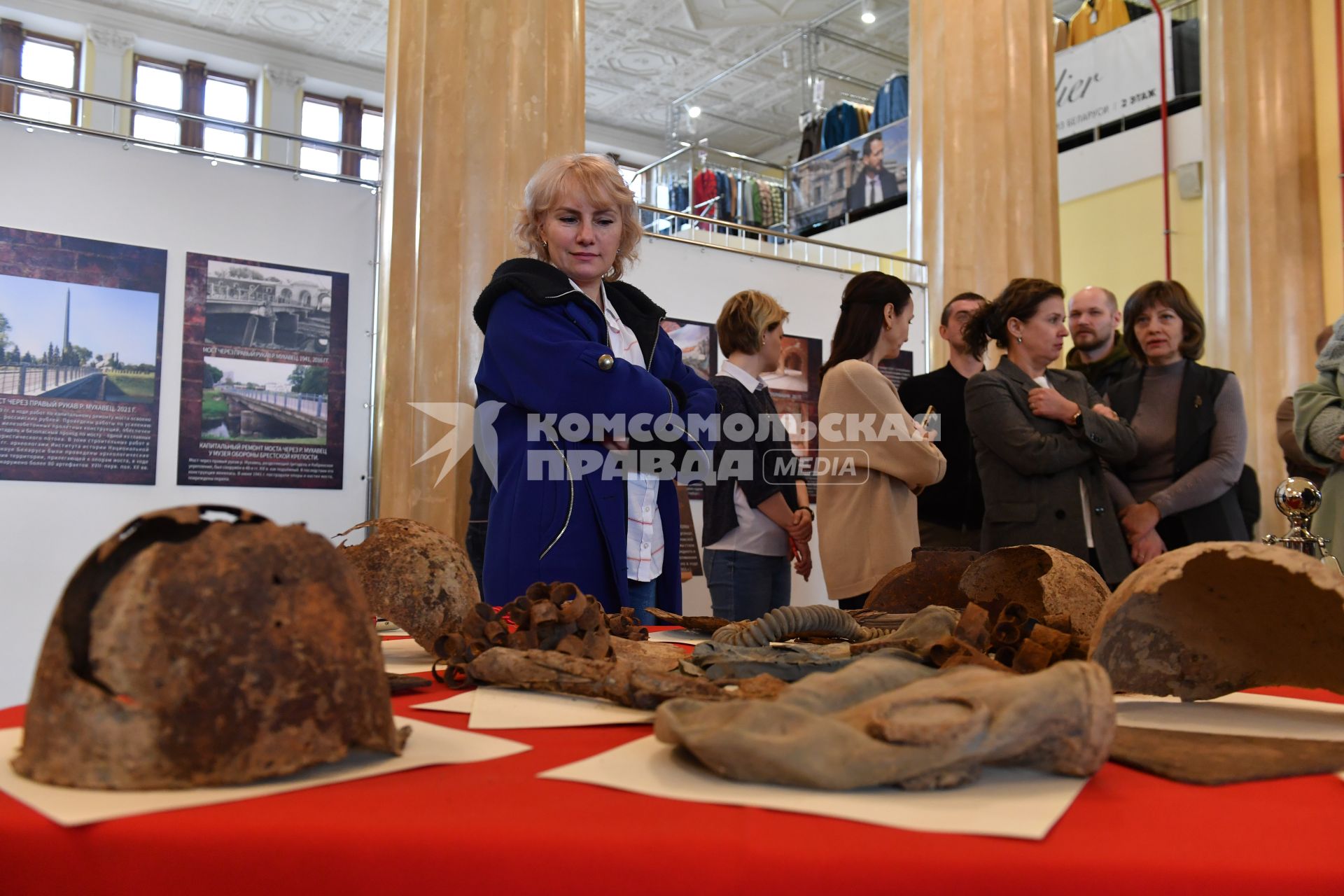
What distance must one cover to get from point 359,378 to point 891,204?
7.94m

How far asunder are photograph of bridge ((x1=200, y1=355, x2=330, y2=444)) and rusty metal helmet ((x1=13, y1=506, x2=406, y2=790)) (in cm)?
316

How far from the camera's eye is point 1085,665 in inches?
30.7

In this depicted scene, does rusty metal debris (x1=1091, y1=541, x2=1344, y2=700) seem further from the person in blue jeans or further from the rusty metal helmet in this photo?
the person in blue jeans

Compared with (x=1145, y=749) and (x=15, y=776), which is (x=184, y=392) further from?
(x=1145, y=749)

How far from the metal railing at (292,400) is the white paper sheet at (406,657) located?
2362mm

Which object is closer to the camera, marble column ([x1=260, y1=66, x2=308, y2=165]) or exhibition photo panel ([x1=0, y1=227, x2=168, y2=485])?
exhibition photo panel ([x1=0, y1=227, x2=168, y2=485])

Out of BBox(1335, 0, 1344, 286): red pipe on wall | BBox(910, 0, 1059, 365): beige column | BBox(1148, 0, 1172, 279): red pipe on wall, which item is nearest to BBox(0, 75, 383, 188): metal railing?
BBox(910, 0, 1059, 365): beige column

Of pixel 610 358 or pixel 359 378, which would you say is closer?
pixel 610 358

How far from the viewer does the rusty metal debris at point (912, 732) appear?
72 cm

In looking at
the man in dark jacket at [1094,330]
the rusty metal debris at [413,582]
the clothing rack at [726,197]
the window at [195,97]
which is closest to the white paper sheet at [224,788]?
the rusty metal debris at [413,582]

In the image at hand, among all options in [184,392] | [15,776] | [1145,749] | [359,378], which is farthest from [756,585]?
[15,776]

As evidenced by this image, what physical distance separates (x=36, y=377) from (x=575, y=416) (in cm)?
239

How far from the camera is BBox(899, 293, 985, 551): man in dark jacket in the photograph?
3652 mm

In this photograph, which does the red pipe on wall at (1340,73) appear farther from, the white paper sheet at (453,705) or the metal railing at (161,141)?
the white paper sheet at (453,705)
